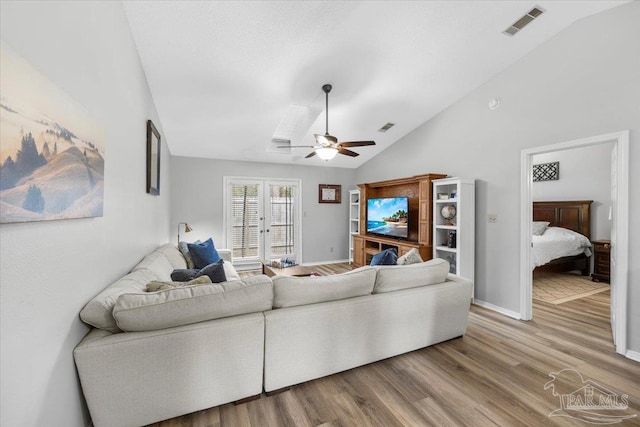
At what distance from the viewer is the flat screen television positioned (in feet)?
16.1

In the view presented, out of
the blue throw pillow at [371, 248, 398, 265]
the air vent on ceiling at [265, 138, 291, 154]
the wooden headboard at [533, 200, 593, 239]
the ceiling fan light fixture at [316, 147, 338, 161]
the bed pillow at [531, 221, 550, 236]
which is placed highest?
the air vent on ceiling at [265, 138, 291, 154]

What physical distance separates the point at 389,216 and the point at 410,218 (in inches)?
15.3

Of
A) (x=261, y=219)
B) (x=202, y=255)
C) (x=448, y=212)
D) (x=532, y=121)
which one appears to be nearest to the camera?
(x=532, y=121)

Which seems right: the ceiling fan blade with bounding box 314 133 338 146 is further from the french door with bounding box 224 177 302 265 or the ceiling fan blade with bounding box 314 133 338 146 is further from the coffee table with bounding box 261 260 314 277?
the french door with bounding box 224 177 302 265

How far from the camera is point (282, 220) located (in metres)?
6.28

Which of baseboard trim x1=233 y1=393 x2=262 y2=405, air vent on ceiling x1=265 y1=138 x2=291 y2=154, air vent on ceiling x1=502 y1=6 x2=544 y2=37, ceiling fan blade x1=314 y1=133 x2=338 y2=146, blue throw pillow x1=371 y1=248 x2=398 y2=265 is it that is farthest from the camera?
air vent on ceiling x1=265 y1=138 x2=291 y2=154

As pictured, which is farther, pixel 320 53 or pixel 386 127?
pixel 386 127

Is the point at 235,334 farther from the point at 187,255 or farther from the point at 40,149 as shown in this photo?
the point at 187,255

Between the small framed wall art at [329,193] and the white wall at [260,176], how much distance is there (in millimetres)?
101

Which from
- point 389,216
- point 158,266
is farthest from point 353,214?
point 158,266

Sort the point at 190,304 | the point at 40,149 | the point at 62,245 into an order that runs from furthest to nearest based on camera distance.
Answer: the point at 190,304 < the point at 62,245 < the point at 40,149

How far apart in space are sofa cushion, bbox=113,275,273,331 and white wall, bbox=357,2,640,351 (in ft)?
10.6

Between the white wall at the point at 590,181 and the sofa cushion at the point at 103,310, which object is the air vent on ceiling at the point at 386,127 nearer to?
the white wall at the point at 590,181

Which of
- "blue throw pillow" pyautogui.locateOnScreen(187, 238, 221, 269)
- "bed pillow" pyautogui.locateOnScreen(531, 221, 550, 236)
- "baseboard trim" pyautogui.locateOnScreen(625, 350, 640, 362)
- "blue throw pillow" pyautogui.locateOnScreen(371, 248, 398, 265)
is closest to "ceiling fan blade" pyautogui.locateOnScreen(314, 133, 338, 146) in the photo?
"blue throw pillow" pyautogui.locateOnScreen(371, 248, 398, 265)
